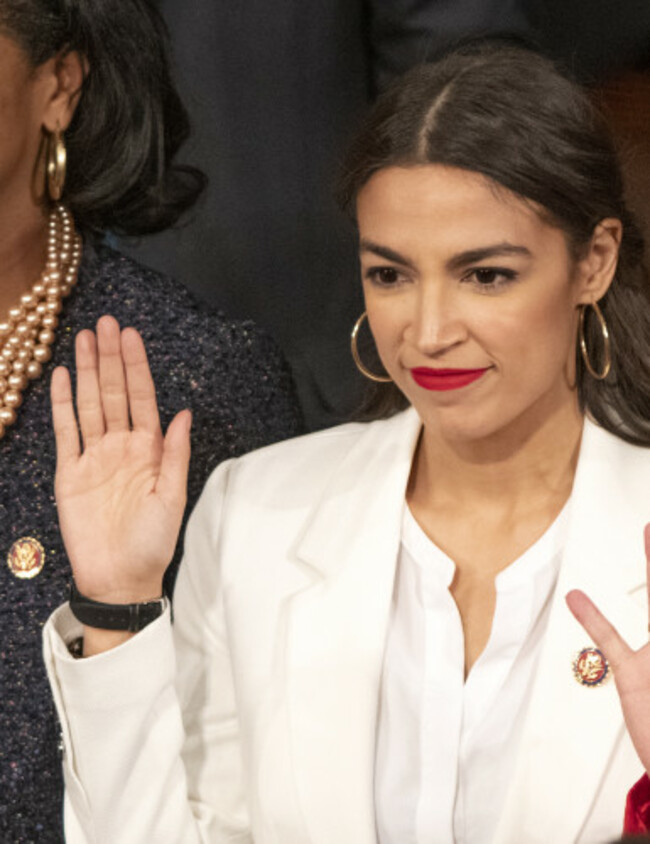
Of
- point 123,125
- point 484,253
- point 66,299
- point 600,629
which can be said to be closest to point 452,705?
point 600,629

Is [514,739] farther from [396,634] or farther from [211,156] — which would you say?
[211,156]

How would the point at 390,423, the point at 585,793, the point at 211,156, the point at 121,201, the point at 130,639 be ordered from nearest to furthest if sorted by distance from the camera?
the point at 585,793 → the point at 130,639 → the point at 390,423 → the point at 121,201 → the point at 211,156

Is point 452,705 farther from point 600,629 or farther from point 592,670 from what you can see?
point 600,629

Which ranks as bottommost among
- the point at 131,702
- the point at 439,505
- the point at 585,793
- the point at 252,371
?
the point at 585,793

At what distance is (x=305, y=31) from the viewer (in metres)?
2.29

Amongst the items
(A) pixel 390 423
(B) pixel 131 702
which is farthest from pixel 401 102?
(B) pixel 131 702

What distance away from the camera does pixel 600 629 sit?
1639 mm

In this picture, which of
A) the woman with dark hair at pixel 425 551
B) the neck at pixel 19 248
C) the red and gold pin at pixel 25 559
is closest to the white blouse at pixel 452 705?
the woman with dark hair at pixel 425 551

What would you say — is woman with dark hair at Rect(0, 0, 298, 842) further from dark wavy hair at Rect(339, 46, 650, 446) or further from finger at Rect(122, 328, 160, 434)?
dark wavy hair at Rect(339, 46, 650, 446)

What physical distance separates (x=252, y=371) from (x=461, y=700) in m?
0.55

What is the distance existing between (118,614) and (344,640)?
25 cm

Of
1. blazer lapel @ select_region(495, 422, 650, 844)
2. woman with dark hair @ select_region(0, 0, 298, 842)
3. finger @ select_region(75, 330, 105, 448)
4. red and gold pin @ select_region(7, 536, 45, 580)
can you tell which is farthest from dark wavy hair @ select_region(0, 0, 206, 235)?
blazer lapel @ select_region(495, 422, 650, 844)

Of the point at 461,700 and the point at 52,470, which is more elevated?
the point at 52,470

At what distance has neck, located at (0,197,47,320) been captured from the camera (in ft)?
6.66
